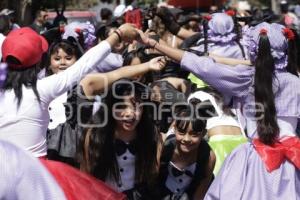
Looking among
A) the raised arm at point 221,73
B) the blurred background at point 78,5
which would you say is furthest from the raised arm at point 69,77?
the blurred background at point 78,5

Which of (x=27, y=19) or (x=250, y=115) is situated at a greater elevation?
(x=250, y=115)

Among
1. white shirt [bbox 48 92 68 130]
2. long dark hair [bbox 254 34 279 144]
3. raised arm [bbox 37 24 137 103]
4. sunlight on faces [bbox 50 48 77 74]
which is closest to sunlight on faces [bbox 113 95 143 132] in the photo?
raised arm [bbox 37 24 137 103]

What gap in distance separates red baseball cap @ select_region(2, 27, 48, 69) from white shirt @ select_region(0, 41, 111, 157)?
14 cm

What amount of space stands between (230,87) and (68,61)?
1.77 metres

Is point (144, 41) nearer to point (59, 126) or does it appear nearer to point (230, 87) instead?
point (230, 87)

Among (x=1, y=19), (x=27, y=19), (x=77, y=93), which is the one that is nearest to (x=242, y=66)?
(x=77, y=93)

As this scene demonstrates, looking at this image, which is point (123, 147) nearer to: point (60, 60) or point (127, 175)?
point (127, 175)

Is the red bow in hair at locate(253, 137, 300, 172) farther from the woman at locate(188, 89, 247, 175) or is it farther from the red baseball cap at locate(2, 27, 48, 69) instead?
the red baseball cap at locate(2, 27, 48, 69)

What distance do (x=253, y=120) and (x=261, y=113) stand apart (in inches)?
6.6

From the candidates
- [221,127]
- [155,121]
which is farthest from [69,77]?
[221,127]

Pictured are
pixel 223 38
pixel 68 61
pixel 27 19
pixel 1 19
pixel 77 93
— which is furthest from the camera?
pixel 27 19

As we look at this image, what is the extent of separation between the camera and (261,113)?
4.44m

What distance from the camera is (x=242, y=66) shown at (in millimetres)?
4535

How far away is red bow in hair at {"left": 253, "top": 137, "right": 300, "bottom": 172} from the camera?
4371 mm
